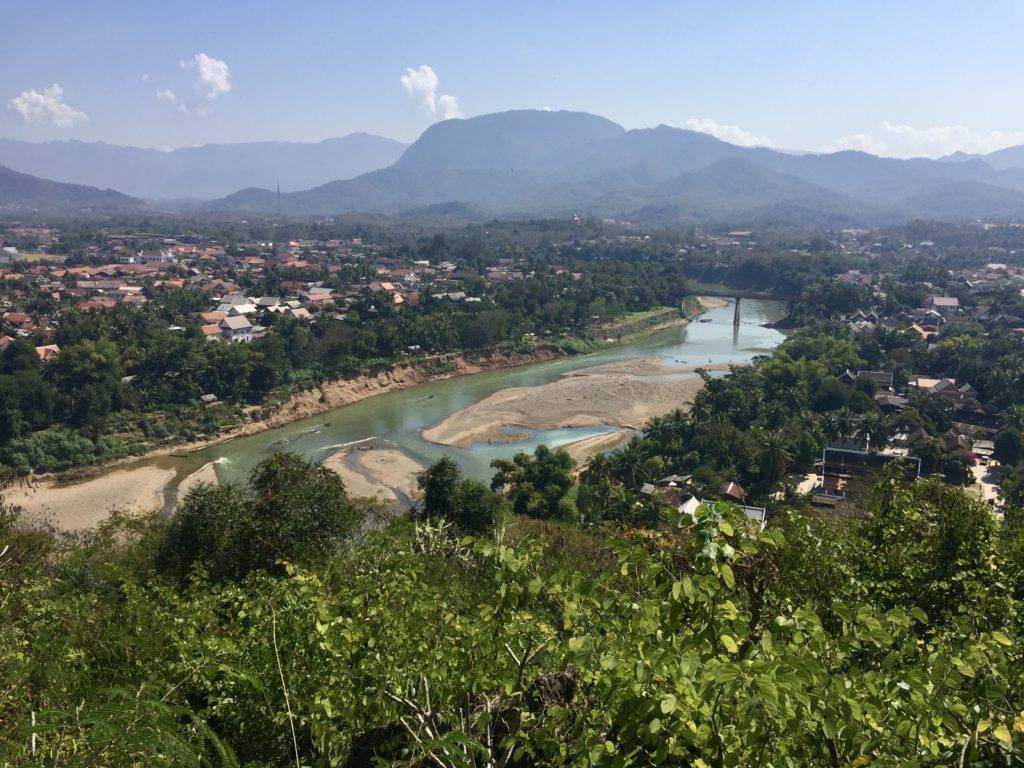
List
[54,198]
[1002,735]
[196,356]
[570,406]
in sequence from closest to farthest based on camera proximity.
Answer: [1002,735] < [196,356] < [570,406] < [54,198]

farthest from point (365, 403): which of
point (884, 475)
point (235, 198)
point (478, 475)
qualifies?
point (235, 198)

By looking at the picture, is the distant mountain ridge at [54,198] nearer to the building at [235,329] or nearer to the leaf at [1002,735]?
the building at [235,329]

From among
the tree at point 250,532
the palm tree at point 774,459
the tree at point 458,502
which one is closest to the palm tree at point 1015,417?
the palm tree at point 774,459

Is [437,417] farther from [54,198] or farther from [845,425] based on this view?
[54,198]

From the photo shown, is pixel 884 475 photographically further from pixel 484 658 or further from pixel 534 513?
pixel 534 513

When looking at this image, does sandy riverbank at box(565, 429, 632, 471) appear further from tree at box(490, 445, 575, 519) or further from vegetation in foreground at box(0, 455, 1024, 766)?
vegetation in foreground at box(0, 455, 1024, 766)

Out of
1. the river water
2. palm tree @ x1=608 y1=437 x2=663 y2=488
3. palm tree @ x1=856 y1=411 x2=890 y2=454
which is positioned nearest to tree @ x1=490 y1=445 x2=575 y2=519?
palm tree @ x1=608 y1=437 x2=663 y2=488

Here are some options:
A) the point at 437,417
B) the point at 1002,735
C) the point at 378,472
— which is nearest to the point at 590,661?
the point at 1002,735
